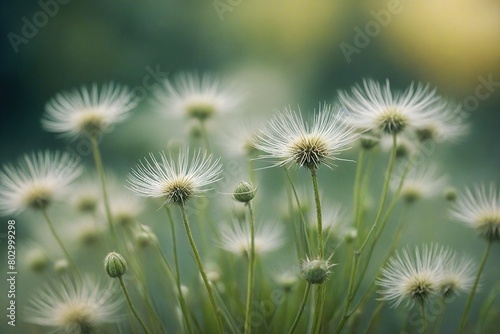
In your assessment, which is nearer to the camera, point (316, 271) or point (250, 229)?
point (316, 271)

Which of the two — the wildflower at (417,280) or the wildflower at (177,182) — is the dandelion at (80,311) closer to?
the wildflower at (177,182)

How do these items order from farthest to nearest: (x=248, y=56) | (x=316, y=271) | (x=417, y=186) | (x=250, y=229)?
(x=248, y=56) → (x=417, y=186) → (x=250, y=229) → (x=316, y=271)

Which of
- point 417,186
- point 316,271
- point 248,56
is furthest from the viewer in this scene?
point 248,56

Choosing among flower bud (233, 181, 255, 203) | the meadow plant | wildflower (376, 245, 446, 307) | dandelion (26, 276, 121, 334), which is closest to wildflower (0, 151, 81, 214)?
the meadow plant

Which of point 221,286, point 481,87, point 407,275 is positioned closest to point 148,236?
point 221,286

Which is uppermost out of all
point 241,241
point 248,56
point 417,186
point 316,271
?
point 248,56

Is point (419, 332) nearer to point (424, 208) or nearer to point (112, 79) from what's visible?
point (424, 208)

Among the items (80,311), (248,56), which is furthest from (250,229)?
(248,56)

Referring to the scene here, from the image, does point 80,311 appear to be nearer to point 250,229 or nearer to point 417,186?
point 250,229
